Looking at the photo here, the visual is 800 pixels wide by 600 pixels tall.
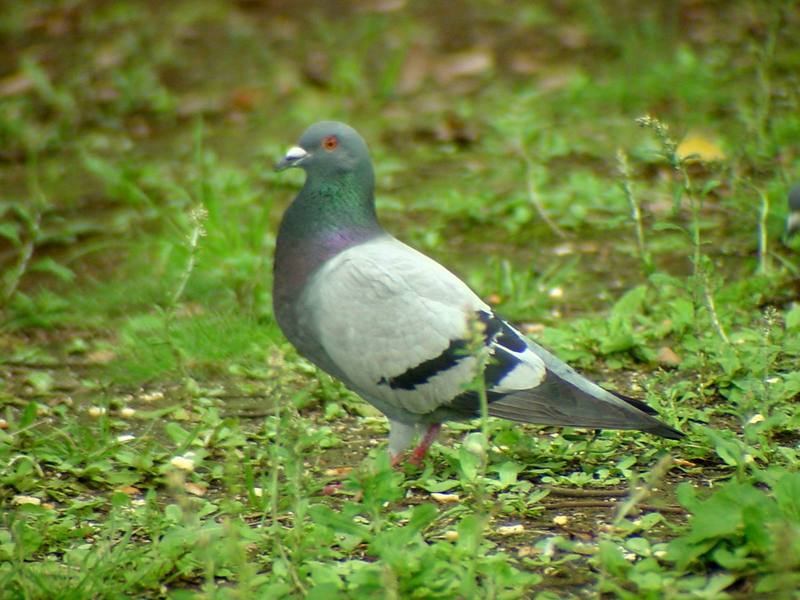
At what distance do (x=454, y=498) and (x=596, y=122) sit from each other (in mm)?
3947

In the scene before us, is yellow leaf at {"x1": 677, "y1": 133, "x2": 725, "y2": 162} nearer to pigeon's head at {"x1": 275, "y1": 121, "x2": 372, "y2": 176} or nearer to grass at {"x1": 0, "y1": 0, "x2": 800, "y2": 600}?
grass at {"x1": 0, "y1": 0, "x2": 800, "y2": 600}

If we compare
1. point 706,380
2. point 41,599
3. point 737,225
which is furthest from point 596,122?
point 41,599

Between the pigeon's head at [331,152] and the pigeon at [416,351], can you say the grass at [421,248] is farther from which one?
the pigeon's head at [331,152]

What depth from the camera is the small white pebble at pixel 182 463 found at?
12.1ft

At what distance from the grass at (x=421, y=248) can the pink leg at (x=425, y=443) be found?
0.09m

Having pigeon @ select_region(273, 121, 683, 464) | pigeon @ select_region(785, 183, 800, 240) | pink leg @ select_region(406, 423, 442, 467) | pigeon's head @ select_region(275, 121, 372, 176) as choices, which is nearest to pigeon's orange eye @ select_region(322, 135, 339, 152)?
pigeon's head @ select_region(275, 121, 372, 176)

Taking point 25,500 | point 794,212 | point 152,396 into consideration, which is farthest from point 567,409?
point 794,212

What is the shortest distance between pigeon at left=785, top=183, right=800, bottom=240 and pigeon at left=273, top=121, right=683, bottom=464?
5.11 ft

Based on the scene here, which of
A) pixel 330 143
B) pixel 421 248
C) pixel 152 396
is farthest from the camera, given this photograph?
pixel 421 248

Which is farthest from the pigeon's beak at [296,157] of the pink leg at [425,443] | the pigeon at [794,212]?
the pigeon at [794,212]

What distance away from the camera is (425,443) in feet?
12.1

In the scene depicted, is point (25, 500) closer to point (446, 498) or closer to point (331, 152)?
point (446, 498)

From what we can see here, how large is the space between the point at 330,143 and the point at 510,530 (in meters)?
1.38

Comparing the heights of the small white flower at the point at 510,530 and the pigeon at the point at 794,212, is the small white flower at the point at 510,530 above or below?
below
